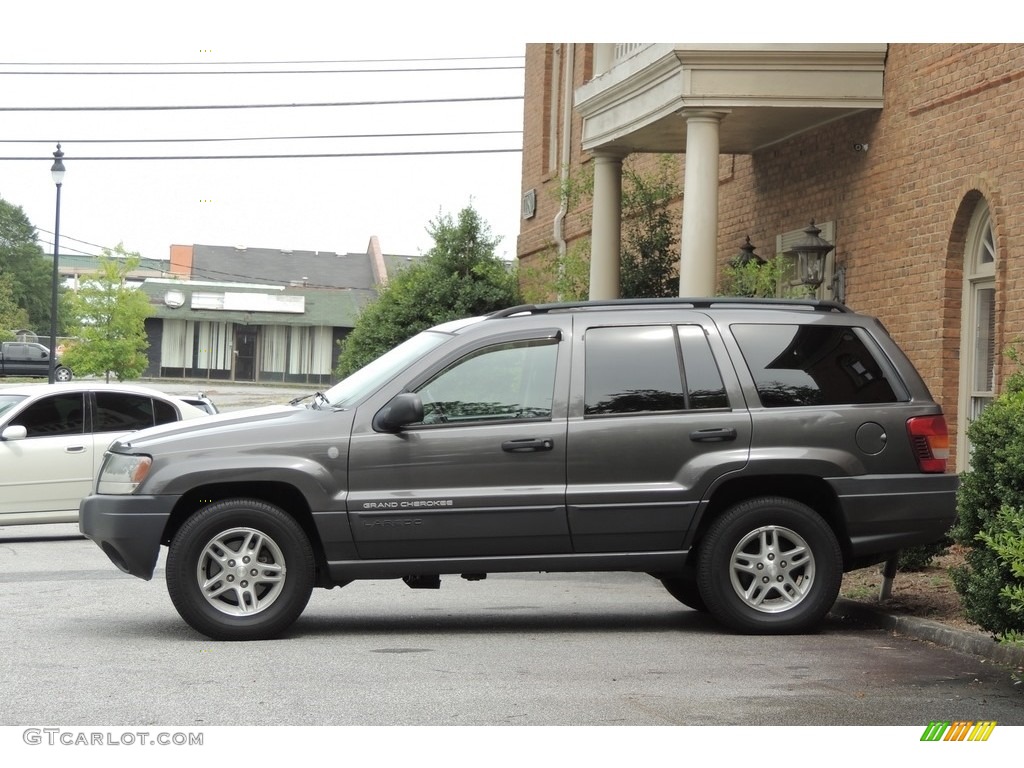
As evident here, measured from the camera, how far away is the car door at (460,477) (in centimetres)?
843

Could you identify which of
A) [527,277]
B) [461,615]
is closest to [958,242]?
[461,615]

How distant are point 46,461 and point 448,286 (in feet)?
35.5

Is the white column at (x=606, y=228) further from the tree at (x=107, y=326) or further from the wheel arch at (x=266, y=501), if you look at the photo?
the tree at (x=107, y=326)

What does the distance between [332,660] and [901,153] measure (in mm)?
8846

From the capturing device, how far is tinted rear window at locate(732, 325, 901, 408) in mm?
8875

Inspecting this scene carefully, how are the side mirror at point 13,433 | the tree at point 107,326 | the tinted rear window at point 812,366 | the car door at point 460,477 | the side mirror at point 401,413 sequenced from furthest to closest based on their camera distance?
1. the tree at point 107,326
2. the side mirror at point 13,433
3. the tinted rear window at point 812,366
4. the car door at point 460,477
5. the side mirror at point 401,413

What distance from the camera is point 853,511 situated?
8773 millimetres

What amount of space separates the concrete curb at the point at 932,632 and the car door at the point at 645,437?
60.0 inches

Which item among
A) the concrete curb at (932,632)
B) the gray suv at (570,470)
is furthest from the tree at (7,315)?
the concrete curb at (932,632)

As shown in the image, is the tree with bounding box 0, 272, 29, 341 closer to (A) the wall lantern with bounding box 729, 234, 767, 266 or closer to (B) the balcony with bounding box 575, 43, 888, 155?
(A) the wall lantern with bounding box 729, 234, 767, 266

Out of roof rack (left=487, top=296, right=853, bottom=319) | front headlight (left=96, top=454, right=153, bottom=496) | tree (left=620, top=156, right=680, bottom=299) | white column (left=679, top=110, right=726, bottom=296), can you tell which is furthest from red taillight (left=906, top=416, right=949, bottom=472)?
tree (left=620, top=156, right=680, bottom=299)

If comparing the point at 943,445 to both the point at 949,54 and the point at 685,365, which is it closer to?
the point at 685,365
